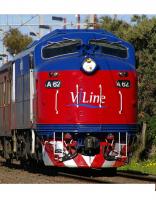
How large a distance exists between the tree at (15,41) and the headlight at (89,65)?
4432cm

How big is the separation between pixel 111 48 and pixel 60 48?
144cm

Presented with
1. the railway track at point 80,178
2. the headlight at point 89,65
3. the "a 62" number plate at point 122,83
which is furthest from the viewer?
the "a 62" number plate at point 122,83

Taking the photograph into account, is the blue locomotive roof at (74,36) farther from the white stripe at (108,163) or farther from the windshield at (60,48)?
the white stripe at (108,163)

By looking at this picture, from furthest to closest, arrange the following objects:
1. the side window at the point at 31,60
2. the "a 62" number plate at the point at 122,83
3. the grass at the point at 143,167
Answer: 1. the grass at the point at 143,167
2. the side window at the point at 31,60
3. the "a 62" number plate at the point at 122,83

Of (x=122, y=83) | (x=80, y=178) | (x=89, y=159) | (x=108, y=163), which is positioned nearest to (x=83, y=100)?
(x=122, y=83)

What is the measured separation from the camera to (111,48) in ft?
65.8

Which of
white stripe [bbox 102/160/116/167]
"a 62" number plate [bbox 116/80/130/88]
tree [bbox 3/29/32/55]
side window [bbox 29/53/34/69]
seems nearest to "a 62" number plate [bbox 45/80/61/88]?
side window [bbox 29/53/34/69]

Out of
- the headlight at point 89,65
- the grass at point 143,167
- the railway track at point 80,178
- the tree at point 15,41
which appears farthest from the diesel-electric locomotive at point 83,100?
the tree at point 15,41

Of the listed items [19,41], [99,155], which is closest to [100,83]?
[99,155]

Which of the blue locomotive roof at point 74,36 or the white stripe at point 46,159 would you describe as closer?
the white stripe at point 46,159

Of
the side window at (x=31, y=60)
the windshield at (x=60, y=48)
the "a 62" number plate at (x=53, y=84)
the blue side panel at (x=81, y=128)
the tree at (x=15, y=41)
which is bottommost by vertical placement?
the blue side panel at (x=81, y=128)

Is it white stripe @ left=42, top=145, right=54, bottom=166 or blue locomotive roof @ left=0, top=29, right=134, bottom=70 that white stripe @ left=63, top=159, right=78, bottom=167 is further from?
blue locomotive roof @ left=0, top=29, right=134, bottom=70

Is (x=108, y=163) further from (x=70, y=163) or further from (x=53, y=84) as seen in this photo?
(x=53, y=84)

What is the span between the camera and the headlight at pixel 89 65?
1927 cm
